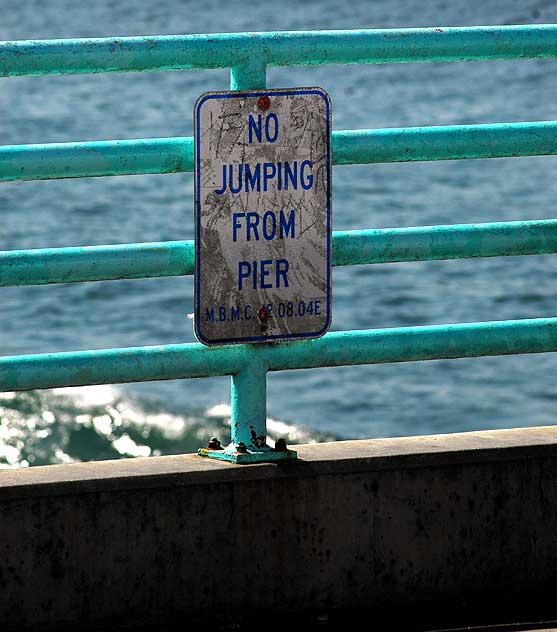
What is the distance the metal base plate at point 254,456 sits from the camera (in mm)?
4234

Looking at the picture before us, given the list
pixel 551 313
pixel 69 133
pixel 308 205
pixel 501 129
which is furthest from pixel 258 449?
→ pixel 69 133

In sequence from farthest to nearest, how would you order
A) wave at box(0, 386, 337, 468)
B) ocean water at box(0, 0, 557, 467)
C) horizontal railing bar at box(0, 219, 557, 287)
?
ocean water at box(0, 0, 557, 467), wave at box(0, 386, 337, 468), horizontal railing bar at box(0, 219, 557, 287)

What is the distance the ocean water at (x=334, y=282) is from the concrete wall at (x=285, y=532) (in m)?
7.41

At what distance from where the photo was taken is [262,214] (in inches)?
167

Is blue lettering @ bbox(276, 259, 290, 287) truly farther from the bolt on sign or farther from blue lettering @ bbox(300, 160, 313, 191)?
blue lettering @ bbox(300, 160, 313, 191)

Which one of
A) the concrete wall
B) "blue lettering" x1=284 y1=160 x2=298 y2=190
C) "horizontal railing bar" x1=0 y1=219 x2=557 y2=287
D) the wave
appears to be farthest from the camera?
the wave

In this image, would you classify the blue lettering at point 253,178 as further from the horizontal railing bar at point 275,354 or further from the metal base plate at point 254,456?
the metal base plate at point 254,456

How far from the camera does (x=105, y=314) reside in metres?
15.7

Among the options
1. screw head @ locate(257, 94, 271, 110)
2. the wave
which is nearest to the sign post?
screw head @ locate(257, 94, 271, 110)

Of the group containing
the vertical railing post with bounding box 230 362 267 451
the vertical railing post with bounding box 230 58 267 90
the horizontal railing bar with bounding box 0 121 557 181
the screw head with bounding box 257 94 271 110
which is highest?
the vertical railing post with bounding box 230 58 267 90

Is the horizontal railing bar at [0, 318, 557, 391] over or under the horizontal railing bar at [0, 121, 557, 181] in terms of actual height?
under

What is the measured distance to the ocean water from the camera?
40.9 ft

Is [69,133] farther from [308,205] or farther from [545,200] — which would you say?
[308,205]

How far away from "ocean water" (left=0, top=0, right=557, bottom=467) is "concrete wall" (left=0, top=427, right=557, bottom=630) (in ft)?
24.3
